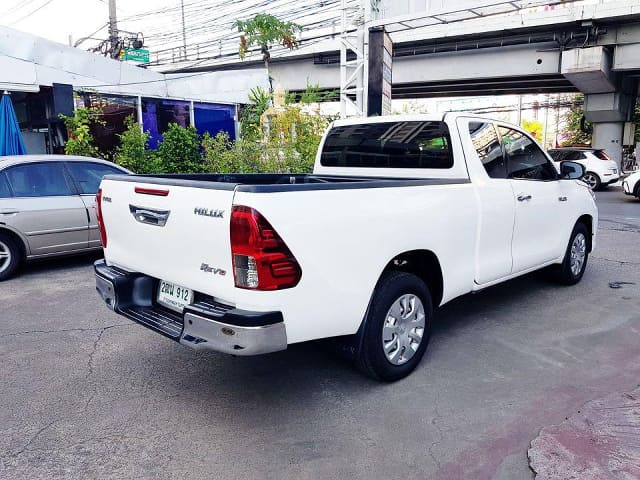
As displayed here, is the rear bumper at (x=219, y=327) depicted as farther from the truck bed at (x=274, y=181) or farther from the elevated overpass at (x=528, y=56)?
the elevated overpass at (x=528, y=56)

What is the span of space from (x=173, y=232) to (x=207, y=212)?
0.38 m

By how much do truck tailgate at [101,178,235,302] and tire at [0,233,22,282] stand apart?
11.4ft

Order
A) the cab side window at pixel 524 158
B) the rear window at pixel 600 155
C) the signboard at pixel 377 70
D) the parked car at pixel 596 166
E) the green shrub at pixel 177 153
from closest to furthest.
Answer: the cab side window at pixel 524 158, the green shrub at pixel 177 153, the signboard at pixel 377 70, the parked car at pixel 596 166, the rear window at pixel 600 155

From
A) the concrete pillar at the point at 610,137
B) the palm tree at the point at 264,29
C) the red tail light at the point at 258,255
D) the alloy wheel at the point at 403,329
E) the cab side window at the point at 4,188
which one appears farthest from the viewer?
the concrete pillar at the point at 610,137

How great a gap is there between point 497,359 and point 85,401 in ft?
9.87

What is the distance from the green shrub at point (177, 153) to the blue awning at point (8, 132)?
2882 mm

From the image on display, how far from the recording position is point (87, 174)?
24.4 feet

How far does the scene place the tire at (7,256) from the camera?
6.61m

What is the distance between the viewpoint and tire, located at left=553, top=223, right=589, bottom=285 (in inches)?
237

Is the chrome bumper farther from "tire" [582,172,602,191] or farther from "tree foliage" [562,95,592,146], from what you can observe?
"tree foliage" [562,95,592,146]

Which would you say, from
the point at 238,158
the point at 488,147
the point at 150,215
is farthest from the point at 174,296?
the point at 238,158

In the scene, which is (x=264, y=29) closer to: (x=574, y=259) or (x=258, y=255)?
(x=574, y=259)

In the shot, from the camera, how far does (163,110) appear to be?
609 inches

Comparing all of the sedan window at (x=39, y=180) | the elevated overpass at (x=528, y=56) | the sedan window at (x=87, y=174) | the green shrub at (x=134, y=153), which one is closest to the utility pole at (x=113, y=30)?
the elevated overpass at (x=528, y=56)
